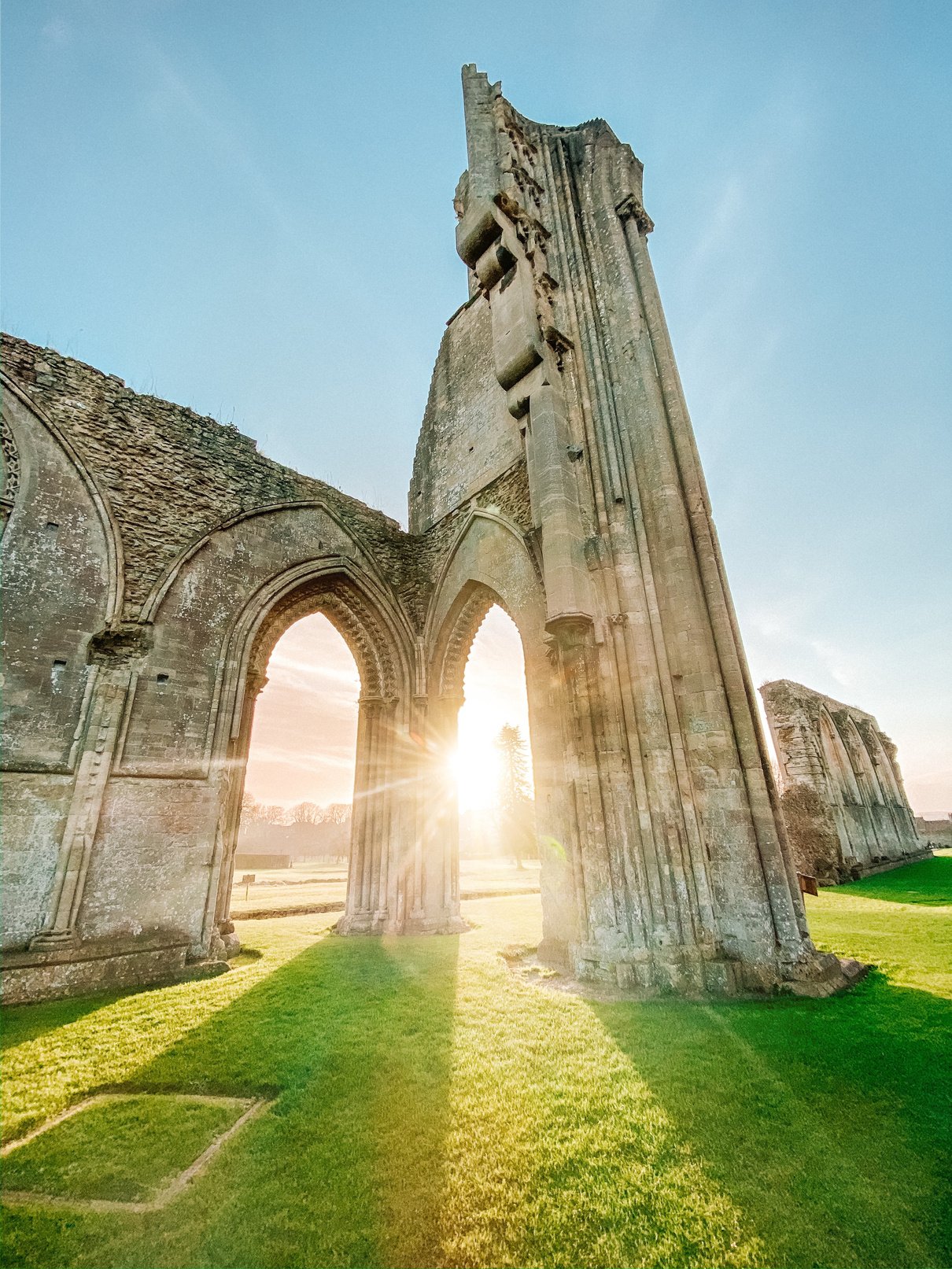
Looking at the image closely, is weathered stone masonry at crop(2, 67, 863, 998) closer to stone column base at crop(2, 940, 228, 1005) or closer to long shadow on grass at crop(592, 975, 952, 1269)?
stone column base at crop(2, 940, 228, 1005)

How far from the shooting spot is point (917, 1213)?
1.96m

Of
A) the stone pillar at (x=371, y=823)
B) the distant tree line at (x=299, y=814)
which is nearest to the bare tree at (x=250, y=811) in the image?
the distant tree line at (x=299, y=814)

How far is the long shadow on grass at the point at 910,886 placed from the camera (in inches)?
436

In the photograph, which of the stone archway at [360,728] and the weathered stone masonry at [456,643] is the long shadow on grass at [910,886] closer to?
the weathered stone masonry at [456,643]

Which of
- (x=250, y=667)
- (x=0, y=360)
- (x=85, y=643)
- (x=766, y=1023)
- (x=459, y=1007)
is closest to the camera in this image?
(x=766, y=1023)

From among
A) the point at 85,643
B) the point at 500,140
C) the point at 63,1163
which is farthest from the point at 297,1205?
the point at 500,140

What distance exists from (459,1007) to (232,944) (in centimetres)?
391

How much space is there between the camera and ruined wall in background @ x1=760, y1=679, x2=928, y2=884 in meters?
14.9

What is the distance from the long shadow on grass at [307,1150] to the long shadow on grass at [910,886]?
38.2ft

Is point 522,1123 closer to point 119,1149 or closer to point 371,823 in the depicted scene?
point 119,1149

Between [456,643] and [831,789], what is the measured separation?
13.5 m

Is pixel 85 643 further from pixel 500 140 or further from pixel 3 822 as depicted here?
pixel 500 140

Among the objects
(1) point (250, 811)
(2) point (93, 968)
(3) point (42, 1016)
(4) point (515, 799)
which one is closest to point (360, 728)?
(2) point (93, 968)

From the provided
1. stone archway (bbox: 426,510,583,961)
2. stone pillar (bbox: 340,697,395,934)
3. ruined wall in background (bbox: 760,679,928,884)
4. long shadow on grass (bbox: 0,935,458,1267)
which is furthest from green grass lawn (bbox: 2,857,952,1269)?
ruined wall in background (bbox: 760,679,928,884)
